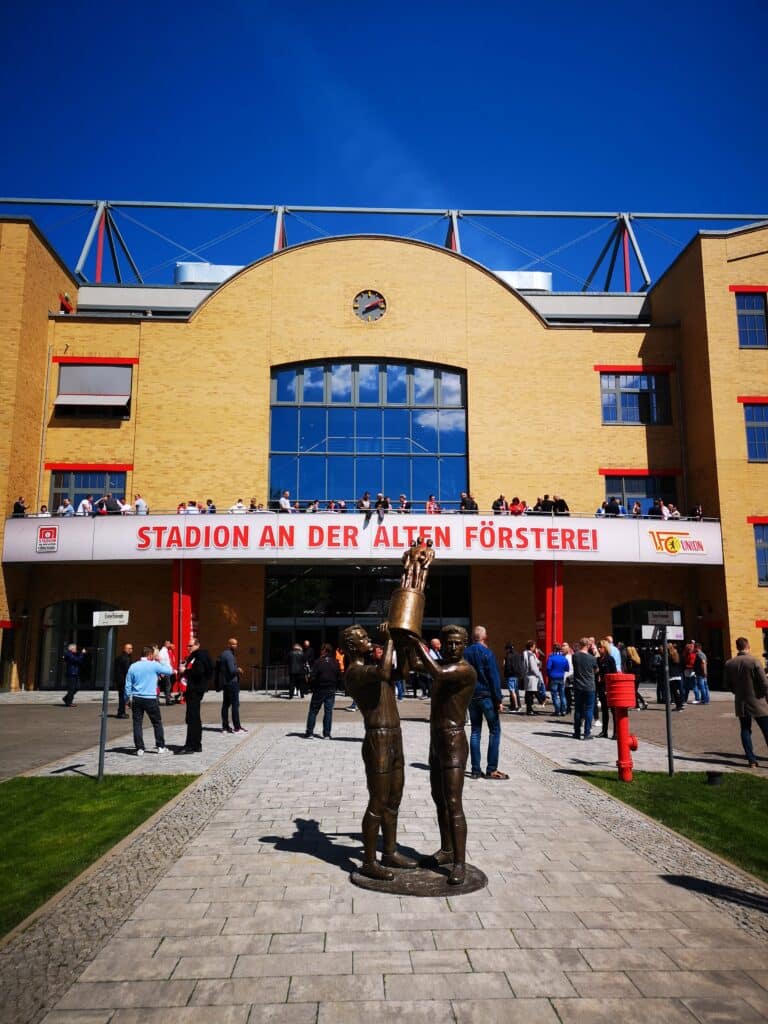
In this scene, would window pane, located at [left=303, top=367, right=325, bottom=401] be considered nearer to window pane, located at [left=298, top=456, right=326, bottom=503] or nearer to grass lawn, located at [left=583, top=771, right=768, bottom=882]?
window pane, located at [left=298, top=456, right=326, bottom=503]

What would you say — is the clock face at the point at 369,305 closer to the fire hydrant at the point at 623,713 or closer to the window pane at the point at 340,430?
the window pane at the point at 340,430

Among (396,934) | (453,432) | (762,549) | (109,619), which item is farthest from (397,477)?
(396,934)

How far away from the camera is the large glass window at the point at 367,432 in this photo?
27.4 metres

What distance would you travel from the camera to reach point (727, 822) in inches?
300

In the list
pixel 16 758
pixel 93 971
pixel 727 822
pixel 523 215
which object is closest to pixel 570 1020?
pixel 93 971

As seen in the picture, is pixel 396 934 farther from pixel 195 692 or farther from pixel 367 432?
pixel 367 432

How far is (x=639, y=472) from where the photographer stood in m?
28.0

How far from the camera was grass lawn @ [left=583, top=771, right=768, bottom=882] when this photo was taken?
6.72m

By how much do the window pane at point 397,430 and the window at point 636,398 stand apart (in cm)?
749

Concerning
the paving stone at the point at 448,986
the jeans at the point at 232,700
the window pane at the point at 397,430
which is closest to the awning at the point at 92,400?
the window pane at the point at 397,430

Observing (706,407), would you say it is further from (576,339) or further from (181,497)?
(181,497)

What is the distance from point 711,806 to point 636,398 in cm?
2249

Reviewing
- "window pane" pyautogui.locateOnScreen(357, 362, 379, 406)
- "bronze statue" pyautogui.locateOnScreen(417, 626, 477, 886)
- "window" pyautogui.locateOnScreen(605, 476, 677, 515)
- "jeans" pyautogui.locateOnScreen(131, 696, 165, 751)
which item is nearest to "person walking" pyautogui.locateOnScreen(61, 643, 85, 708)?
"jeans" pyautogui.locateOnScreen(131, 696, 165, 751)

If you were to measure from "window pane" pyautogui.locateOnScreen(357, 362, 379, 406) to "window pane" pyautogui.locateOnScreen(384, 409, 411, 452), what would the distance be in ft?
2.56
